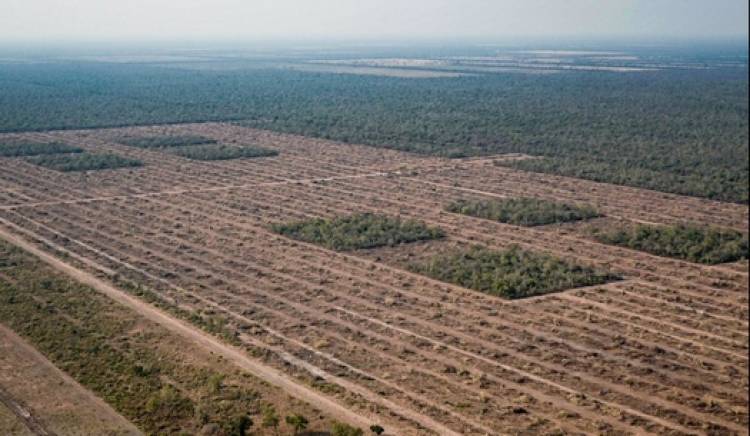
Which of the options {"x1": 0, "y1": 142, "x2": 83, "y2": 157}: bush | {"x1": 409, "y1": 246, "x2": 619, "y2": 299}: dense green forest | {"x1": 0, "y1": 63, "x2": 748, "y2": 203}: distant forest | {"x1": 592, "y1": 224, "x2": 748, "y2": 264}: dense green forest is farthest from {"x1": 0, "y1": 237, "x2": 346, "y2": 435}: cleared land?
{"x1": 0, "y1": 142, "x2": 83, "y2": 157}: bush

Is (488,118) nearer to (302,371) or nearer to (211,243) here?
(211,243)

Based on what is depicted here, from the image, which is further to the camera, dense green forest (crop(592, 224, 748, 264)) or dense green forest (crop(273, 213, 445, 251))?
dense green forest (crop(273, 213, 445, 251))

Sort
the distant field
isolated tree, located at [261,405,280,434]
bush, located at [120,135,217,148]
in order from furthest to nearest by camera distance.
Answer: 1. bush, located at [120,135,217,148]
2. the distant field
3. isolated tree, located at [261,405,280,434]

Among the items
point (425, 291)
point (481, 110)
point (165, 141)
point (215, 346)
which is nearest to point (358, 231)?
point (425, 291)

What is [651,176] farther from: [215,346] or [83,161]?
[215,346]

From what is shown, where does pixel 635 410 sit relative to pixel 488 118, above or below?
above

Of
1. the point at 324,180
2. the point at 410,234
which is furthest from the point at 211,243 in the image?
the point at 324,180

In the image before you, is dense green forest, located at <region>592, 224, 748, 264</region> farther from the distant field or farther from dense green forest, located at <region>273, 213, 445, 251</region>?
dense green forest, located at <region>273, 213, 445, 251</region>

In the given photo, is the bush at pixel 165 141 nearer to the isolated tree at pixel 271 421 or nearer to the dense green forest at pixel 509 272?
the dense green forest at pixel 509 272
